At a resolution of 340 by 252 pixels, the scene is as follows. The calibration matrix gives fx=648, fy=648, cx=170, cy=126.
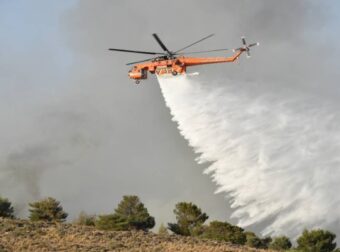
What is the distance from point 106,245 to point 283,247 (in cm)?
3934

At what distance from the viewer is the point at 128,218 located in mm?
84688

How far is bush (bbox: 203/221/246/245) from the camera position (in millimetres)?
77312

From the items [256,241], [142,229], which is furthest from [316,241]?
[142,229]

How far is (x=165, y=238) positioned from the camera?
63.5m

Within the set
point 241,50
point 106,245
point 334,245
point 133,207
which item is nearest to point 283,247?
point 334,245

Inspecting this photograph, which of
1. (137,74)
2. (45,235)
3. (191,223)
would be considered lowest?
(45,235)

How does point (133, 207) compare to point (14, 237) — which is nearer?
point (14, 237)

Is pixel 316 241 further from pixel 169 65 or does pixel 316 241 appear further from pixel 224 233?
pixel 169 65

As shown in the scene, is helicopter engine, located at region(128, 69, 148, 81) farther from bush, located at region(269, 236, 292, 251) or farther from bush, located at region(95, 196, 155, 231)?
bush, located at region(269, 236, 292, 251)

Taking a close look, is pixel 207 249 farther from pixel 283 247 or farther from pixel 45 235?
pixel 283 247

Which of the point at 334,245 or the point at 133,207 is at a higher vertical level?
the point at 133,207

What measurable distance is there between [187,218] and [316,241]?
732 inches

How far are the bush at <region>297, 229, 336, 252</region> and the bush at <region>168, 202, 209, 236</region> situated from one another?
14.7 metres

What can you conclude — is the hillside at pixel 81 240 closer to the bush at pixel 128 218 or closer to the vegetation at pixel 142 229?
the vegetation at pixel 142 229
